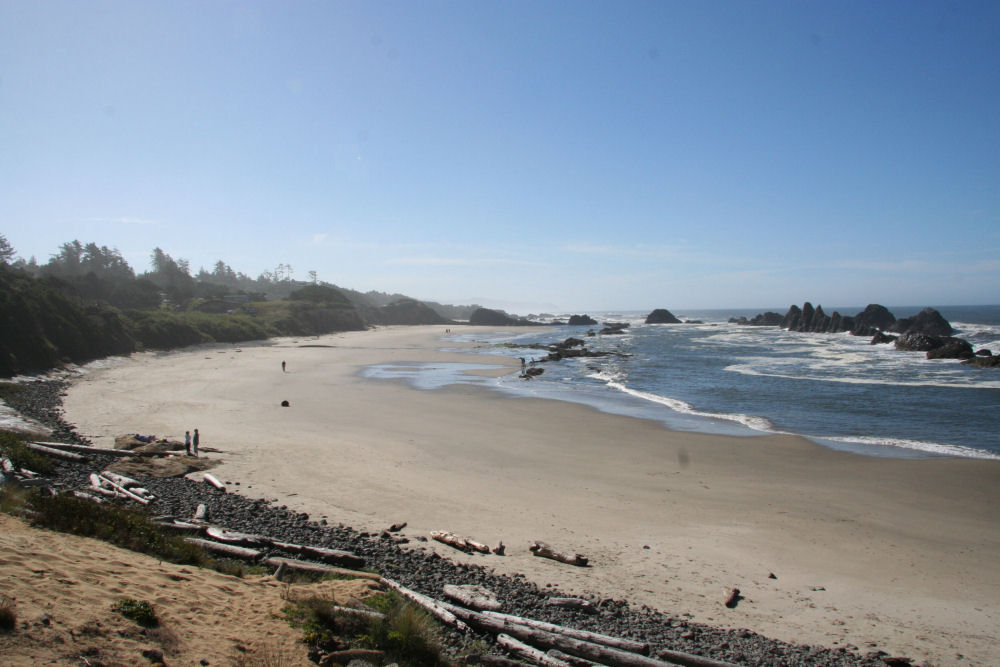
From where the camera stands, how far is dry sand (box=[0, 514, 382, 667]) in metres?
4.69

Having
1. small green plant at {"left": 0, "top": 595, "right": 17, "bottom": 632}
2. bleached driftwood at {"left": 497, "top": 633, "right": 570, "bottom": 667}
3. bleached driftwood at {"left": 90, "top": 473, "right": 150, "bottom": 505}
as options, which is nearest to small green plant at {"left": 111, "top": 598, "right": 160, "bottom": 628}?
small green plant at {"left": 0, "top": 595, "right": 17, "bottom": 632}

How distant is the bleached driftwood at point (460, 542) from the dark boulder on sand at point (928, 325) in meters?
73.8

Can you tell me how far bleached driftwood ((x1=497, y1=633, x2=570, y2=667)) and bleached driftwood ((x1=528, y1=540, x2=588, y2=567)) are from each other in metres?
2.79

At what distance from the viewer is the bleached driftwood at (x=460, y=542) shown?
9383 millimetres

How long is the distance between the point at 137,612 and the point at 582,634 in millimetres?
5073

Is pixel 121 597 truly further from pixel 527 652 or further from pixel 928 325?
pixel 928 325

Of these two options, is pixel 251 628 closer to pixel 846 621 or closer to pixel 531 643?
Result: pixel 531 643

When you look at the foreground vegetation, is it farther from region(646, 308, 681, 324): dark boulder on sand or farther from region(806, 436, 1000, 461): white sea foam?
region(646, 308, 681, 324): dark boulder on sand

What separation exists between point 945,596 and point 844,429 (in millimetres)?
13628

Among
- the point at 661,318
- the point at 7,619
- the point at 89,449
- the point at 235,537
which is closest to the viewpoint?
the point at 7,619

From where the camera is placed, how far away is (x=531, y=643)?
642 cm

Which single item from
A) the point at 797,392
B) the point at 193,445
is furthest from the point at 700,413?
the point at 193,445

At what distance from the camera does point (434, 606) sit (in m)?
6.99

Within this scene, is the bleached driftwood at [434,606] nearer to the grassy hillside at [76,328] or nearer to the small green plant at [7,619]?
A: the small green plant at [7,619]
